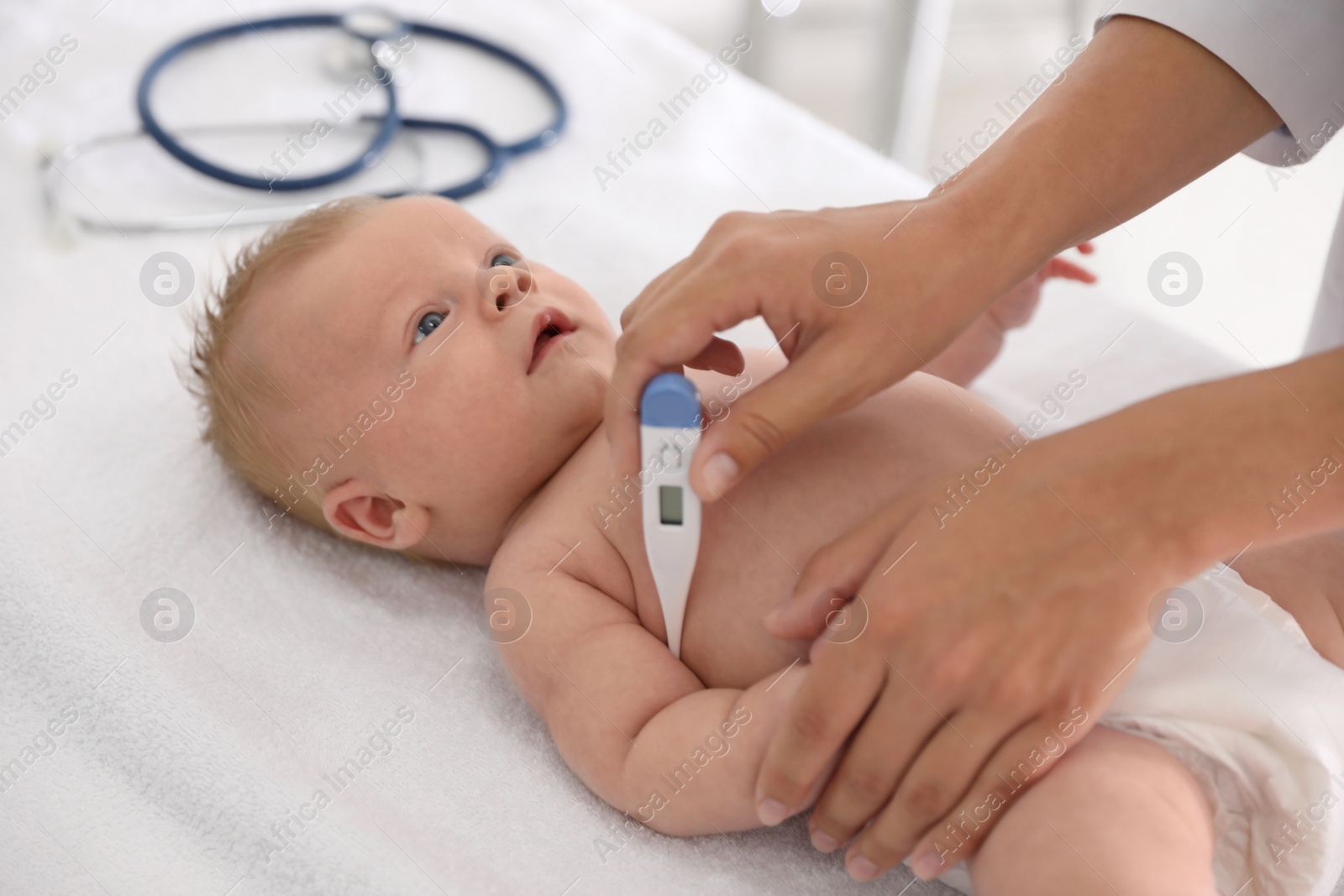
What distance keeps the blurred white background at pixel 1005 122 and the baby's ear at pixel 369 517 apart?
3.78 ft

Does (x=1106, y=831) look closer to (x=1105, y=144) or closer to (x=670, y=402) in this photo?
(x=670, y=402)

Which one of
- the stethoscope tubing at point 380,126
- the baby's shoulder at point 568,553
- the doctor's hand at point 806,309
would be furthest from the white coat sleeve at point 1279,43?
the stethoscope tubing at point 380,126

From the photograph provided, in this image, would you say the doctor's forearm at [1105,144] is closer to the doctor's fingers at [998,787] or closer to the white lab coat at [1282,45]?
the white lab coat at [1282,45]

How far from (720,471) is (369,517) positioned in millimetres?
556

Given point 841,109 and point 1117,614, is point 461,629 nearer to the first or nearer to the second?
point 1117,614

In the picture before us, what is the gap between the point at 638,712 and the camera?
3.52ft

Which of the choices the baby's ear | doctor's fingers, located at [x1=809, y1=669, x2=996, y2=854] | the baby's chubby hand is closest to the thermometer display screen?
doctor's fingers, located at [x1=809, y1=669, x2=996, y2=854]

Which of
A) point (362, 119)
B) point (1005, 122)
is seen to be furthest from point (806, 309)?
point (1005, 122)

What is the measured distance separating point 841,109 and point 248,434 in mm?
2441

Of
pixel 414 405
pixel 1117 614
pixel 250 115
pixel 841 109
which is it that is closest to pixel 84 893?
pixel 414 405

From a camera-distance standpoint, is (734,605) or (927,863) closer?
(927,863)

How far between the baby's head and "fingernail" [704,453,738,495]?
385 millimetres

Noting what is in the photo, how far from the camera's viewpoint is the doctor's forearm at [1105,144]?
39.7 inches

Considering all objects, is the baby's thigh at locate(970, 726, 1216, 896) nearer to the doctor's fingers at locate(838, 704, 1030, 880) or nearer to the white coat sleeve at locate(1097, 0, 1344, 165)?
the doctor's fingers at locate(838, 704, 1030, 880)
